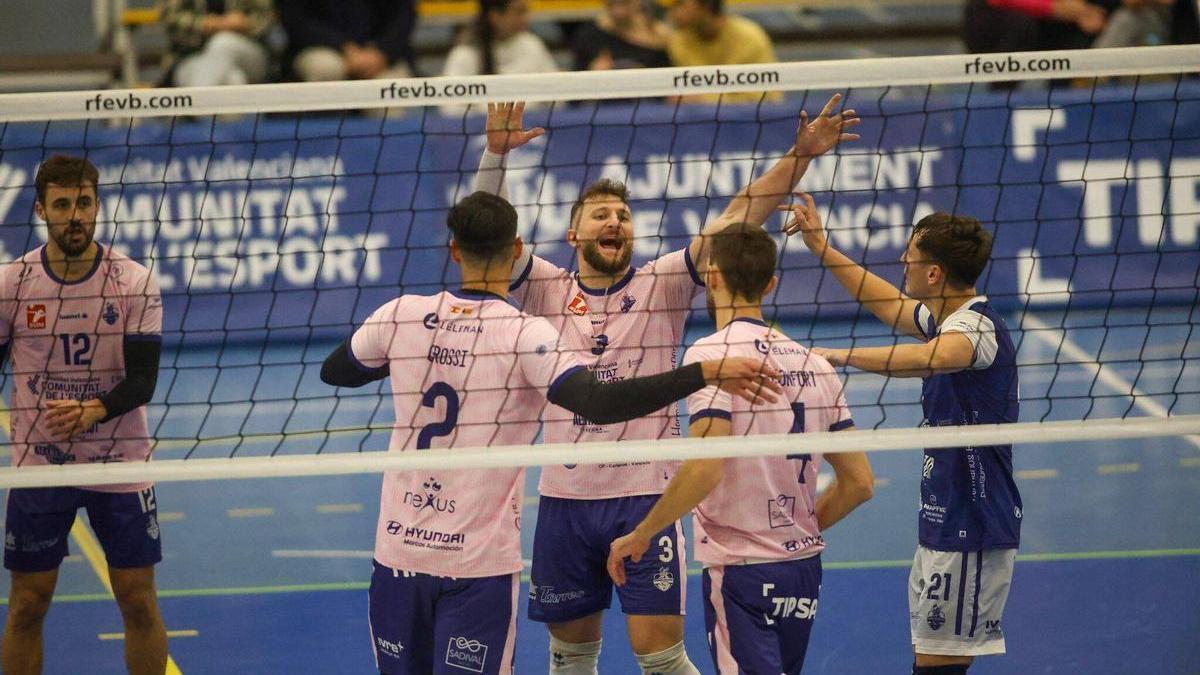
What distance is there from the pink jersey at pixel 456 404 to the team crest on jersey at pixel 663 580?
0.79 m

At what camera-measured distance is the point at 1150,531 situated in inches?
329

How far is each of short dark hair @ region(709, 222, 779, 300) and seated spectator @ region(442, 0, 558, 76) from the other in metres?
9.24

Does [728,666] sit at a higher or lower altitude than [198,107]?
lower

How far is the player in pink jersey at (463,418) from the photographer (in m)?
4.91

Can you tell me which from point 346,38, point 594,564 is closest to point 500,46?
point 346,38

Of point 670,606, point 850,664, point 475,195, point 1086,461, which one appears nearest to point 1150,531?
point 1086,461

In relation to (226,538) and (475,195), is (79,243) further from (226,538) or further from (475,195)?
(226,538)

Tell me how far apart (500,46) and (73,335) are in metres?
8.77

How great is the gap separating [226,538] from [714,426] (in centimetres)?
484

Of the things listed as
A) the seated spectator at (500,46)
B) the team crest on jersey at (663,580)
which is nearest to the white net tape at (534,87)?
the team crest on jersey at (663,580)

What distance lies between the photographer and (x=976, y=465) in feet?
18.0

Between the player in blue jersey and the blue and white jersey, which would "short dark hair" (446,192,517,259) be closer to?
the player in blue jersey

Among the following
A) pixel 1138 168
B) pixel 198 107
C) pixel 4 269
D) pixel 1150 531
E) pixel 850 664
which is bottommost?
pixel 850 664

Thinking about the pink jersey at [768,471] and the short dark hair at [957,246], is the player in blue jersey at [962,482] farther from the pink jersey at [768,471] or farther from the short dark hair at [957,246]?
→ the pink jersey at [768,471]
